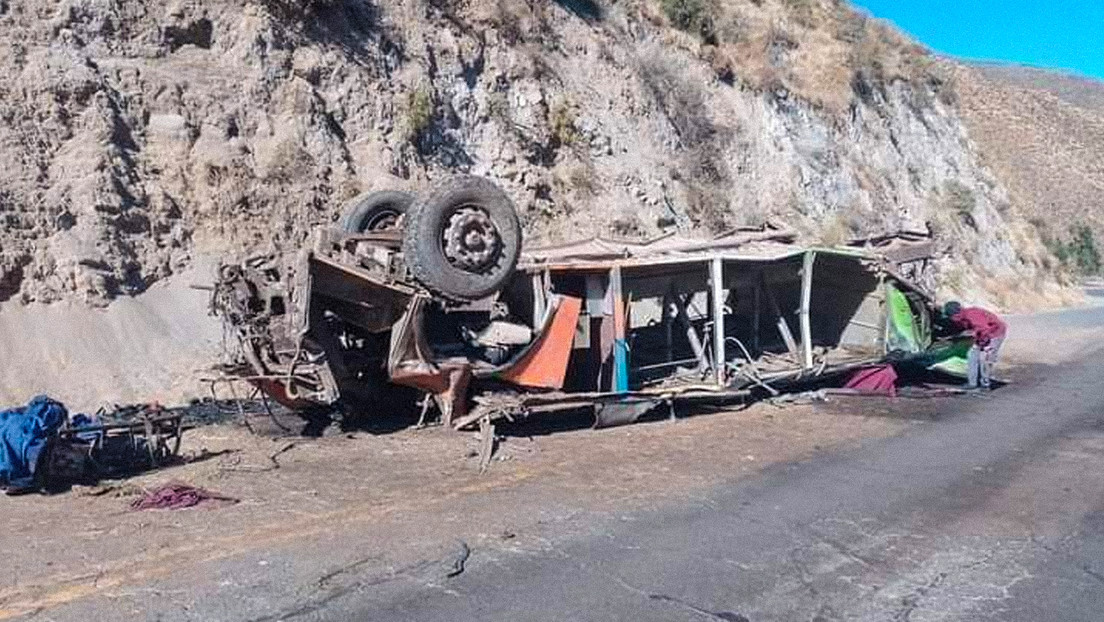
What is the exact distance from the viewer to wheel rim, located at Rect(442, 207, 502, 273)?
9680mm

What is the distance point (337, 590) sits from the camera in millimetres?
5578

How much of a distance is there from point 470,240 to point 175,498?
349 cm

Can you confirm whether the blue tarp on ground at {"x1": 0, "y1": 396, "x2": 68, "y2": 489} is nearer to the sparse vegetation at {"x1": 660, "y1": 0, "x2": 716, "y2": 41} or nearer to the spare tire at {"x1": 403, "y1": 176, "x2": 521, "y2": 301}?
the spare tire at {"x1": 403, "y1": 176, "x2": 521, "y2": 301}

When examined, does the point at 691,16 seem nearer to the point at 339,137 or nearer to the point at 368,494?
the point at 339,137

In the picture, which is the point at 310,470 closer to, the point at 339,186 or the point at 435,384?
the point at 435,384

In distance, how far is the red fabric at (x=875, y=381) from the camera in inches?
531

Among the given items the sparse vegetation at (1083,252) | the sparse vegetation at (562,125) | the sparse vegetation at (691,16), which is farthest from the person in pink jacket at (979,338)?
the sparse vegetation at (1083,252)

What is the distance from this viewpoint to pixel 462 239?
31.9 ft

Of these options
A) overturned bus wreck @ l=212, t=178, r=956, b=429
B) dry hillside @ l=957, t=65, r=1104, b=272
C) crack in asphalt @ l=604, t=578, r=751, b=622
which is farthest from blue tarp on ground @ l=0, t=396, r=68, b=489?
dry hillside @ l=957, t=65, r=1104, b=272

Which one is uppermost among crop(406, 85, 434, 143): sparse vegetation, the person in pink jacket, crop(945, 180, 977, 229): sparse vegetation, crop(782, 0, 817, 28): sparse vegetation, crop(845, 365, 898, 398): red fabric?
crop(782, 0, 817, 28): sparse vegetation

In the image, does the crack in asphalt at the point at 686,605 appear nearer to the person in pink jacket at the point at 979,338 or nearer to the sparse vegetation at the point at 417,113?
the person in pink jacket at the point at 979,338

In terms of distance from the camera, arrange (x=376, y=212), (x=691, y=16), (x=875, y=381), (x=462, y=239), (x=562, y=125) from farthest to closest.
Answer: (x=691, y=16) → (x=562, y=125) → (x=875, y=381) → (x=376, y=212) → (x=462, y=239)

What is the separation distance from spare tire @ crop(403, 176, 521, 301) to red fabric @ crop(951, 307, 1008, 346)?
7148 mm

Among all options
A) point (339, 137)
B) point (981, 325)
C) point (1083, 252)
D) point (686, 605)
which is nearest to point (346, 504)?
point (686, 605)
